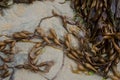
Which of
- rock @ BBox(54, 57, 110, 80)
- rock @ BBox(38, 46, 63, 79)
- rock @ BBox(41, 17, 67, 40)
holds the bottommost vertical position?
rock @ BBox(54, 57, 110, 80)

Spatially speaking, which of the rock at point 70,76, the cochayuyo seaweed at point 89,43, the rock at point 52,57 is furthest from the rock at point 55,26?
the rock at point 70,76

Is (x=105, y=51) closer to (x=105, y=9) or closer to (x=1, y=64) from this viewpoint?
(x=105, y=9)

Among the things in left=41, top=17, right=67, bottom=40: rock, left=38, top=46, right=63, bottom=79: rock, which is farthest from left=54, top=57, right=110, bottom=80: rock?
left=41, top=17, right=67, bottom=40: rock

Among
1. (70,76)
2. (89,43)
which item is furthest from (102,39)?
(70,76)

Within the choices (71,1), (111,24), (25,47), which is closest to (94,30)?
(111,24)

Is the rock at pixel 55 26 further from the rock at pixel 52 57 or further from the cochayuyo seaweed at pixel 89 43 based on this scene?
the rock at pixel 52 57

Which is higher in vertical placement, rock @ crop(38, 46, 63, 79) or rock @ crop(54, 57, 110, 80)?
rock @ crop(38, 46, 63, 79)

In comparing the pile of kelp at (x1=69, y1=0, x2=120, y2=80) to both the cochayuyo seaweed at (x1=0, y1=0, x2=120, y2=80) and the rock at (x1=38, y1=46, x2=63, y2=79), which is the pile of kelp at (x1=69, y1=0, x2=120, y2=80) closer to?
the cochayuyo seaweed at (x1=0, y1=0, x2=120, y2=80)
